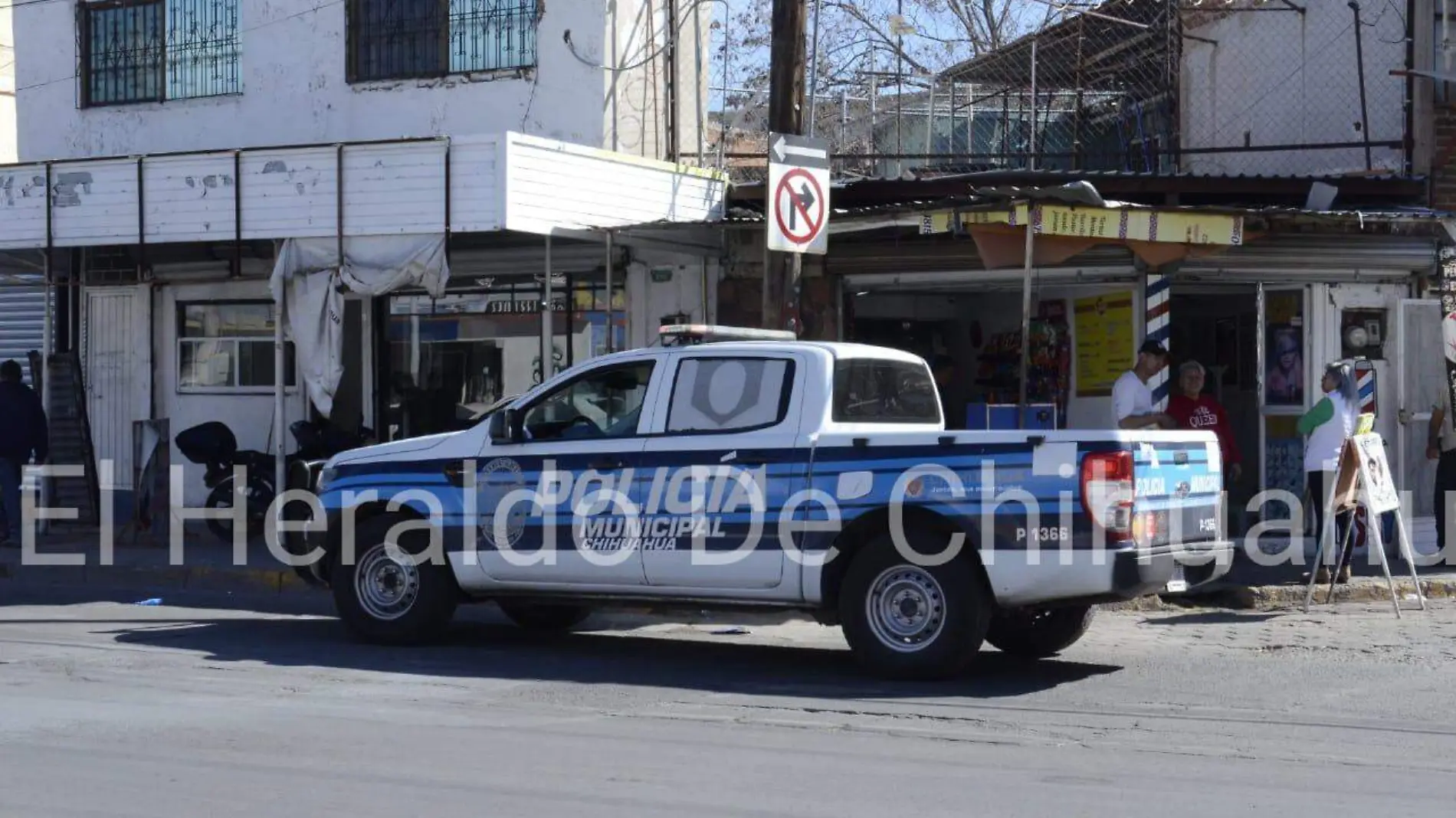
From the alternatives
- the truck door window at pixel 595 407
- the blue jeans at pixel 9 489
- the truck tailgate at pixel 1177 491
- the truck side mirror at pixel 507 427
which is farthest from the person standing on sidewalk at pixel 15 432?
the truck tailgate at pixel 1177 491

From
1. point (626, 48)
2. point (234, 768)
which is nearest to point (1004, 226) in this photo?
point (626, 48)

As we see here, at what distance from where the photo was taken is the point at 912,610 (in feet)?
30.8

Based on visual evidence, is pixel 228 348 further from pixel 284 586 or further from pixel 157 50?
pixel 284 586

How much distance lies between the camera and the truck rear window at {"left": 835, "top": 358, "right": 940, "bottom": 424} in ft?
32.8

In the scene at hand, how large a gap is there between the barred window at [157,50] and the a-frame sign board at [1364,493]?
1206cm

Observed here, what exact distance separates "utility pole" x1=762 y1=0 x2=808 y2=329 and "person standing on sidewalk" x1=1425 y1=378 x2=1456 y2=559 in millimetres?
5890

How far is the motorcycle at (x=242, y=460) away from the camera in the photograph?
655 inches

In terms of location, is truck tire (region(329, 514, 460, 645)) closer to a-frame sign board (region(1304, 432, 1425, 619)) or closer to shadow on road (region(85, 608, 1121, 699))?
shadow on road (region(85, 608, 1121, 699))

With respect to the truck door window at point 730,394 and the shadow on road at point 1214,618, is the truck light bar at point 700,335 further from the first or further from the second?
the shadow on road at point 1214,618

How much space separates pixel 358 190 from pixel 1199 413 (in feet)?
24.0

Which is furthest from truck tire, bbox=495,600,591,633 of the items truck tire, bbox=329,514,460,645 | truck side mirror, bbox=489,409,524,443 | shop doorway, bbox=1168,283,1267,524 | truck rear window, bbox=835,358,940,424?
shop doorway, bbox=1168,283,1267,524

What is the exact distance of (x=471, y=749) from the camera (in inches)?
297

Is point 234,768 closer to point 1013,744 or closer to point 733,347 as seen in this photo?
point 1013,744

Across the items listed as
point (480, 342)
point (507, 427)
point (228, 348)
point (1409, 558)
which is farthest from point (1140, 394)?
point (228, 348)
